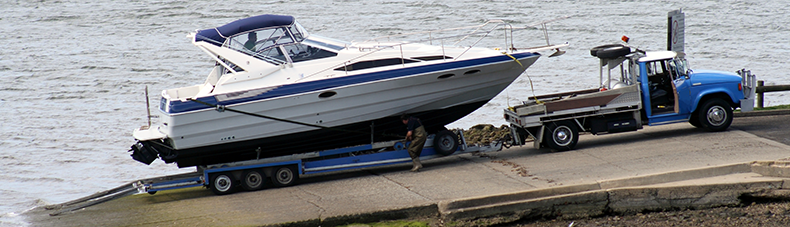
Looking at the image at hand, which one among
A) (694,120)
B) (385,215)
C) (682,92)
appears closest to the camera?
(385,215)

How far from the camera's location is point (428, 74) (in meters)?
11.5

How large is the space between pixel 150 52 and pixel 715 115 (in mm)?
24026

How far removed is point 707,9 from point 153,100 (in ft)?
91.9

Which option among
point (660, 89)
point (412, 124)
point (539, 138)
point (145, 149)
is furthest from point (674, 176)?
point (145, 149)

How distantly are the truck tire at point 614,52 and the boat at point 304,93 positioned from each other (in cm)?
112

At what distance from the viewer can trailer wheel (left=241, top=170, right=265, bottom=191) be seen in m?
11.3

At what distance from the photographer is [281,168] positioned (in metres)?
11.3

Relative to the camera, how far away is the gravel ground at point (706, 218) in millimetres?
7938

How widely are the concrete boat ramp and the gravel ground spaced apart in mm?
135

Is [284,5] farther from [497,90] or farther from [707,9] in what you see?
[497,90]

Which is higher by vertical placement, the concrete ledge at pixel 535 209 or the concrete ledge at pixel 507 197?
the concrete ledge at pixel 507 197

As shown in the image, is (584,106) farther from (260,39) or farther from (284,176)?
(260,39)

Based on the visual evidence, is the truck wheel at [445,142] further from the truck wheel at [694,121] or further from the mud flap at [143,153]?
the mud flap at [143,153]

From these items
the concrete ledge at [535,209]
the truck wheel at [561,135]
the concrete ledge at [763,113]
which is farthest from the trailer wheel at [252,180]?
the concrete ledge at [763,113]
